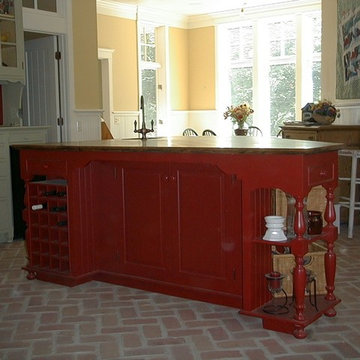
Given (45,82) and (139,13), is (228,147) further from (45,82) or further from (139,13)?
(139,13)

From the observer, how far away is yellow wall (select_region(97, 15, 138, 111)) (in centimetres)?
1043

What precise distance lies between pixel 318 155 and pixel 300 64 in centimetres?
842

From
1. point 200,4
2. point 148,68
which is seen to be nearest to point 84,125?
point 148,68

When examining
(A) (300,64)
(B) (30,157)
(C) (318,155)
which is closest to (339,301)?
(C) (318,155)

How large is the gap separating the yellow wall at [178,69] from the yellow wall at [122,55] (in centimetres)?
125

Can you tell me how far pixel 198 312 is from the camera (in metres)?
3.48

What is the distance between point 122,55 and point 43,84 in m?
4.32

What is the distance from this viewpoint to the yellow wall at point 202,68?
12.2 metres

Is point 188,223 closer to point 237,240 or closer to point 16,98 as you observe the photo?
point 237,240

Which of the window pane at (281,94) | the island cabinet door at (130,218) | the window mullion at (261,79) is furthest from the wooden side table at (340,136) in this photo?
the window mullion at (261,79)

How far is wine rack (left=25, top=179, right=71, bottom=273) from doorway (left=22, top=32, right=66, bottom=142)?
2315 millimetres

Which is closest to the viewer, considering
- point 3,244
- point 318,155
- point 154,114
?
point 318,155

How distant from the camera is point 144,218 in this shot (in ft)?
12.8

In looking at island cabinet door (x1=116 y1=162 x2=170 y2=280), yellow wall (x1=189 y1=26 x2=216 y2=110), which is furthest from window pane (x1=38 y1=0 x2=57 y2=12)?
yellow wall (x1=189 y1=26 x2=216 y2=110)
